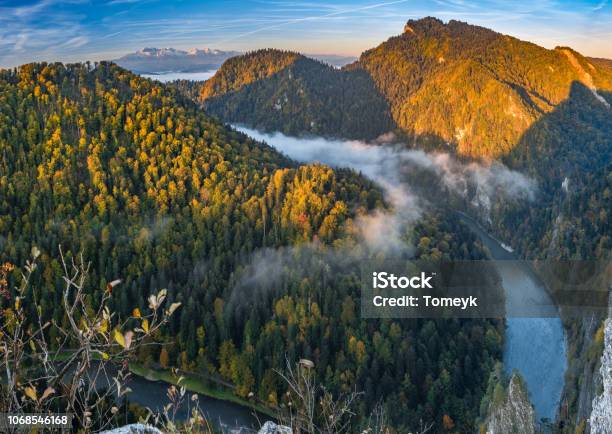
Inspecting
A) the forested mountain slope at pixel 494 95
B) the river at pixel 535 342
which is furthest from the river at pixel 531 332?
the forested mountain slope at pixel 494 95

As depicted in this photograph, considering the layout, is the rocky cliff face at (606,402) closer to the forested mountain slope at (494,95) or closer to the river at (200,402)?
the river at (200,402)

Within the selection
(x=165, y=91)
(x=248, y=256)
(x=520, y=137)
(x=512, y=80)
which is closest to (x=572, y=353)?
(x=248, y=256)

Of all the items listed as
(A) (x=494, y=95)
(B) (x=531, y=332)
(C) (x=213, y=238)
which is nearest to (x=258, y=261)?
(C) (x=213, y=238)

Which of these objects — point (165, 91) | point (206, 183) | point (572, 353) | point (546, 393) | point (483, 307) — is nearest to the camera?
point (546, 393)

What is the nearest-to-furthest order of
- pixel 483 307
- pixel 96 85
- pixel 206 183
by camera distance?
pixel 483 307 → pixel 206 183 → pixel 96 85

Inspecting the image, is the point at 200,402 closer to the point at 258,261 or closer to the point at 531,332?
the point at 258,261

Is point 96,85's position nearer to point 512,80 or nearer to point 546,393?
point 546,393
